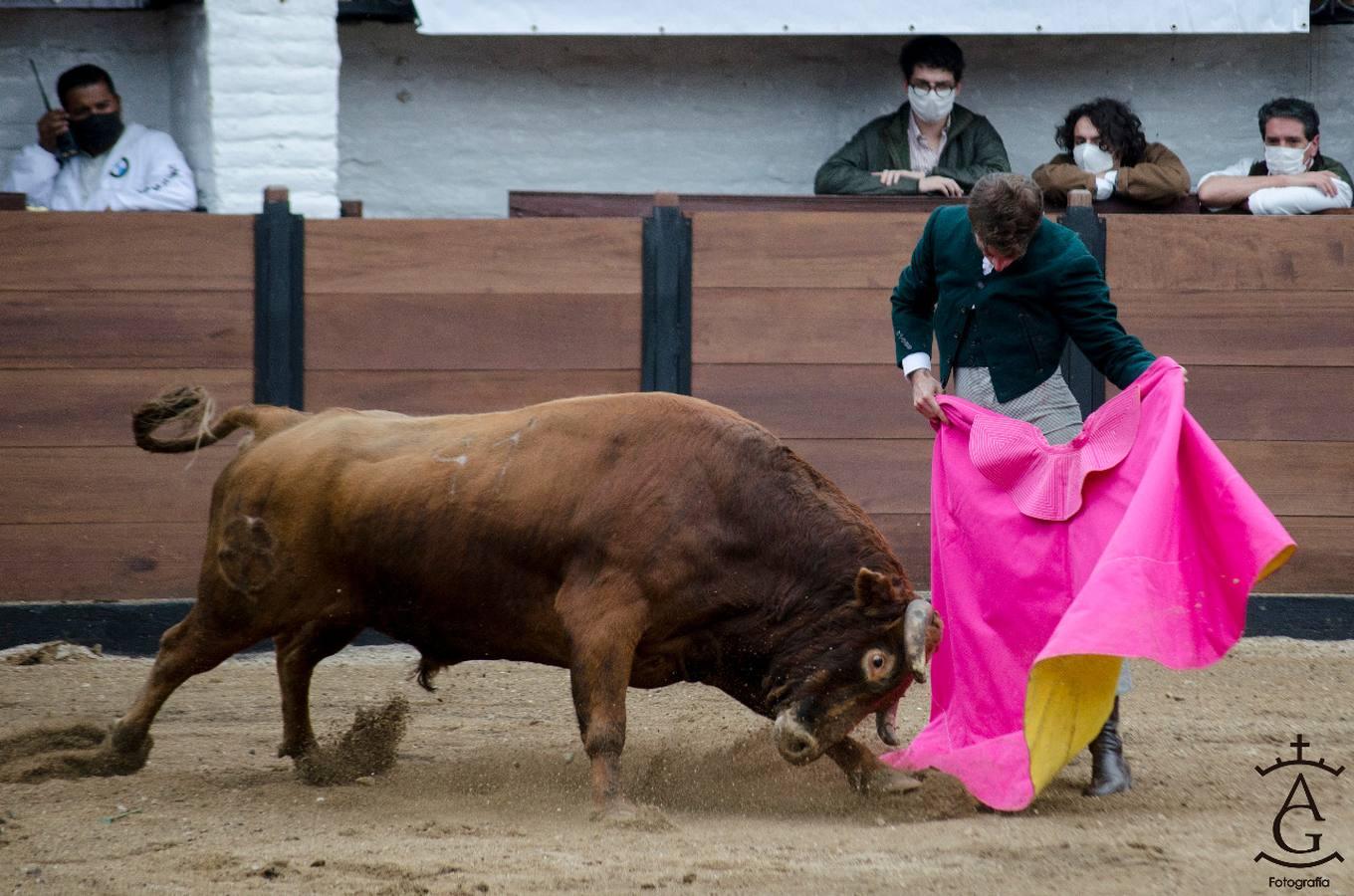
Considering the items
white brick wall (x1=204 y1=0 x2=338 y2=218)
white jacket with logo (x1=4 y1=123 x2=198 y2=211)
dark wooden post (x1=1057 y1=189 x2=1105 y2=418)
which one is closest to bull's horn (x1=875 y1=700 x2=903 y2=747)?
dark wooden post (x1=1057 y1=189 x2=1105 y2=418)

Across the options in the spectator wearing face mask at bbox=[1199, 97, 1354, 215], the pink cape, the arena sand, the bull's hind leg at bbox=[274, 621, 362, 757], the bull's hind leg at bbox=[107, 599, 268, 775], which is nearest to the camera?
the arena sand

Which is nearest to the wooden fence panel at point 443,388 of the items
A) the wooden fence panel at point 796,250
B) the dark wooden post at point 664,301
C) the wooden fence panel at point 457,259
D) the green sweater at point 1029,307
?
the dark wooden post at point 664,301

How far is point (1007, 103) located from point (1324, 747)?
13.7 ft

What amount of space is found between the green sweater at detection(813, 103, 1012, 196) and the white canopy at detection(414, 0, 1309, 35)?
40 centimetres

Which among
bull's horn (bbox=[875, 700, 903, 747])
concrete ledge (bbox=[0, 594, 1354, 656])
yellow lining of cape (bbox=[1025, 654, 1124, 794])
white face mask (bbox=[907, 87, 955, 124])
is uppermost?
white face mask (bbox=[907, 87, 955, 124])

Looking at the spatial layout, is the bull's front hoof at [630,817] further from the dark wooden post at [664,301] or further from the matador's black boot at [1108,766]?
the dark wooden post at [664,301]

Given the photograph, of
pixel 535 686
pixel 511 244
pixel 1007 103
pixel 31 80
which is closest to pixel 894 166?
pixel 1007 103

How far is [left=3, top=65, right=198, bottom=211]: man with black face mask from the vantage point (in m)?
6.94

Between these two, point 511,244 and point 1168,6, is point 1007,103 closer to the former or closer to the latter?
point 1168,6

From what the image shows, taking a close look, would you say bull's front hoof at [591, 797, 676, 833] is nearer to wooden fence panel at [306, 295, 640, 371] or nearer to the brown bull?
the brown bull

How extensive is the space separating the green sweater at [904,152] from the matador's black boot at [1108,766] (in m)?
3.40

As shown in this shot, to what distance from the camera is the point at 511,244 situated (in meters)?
6.53

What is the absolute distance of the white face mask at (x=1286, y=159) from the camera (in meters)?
6.91

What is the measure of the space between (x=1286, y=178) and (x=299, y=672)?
4464 mm
